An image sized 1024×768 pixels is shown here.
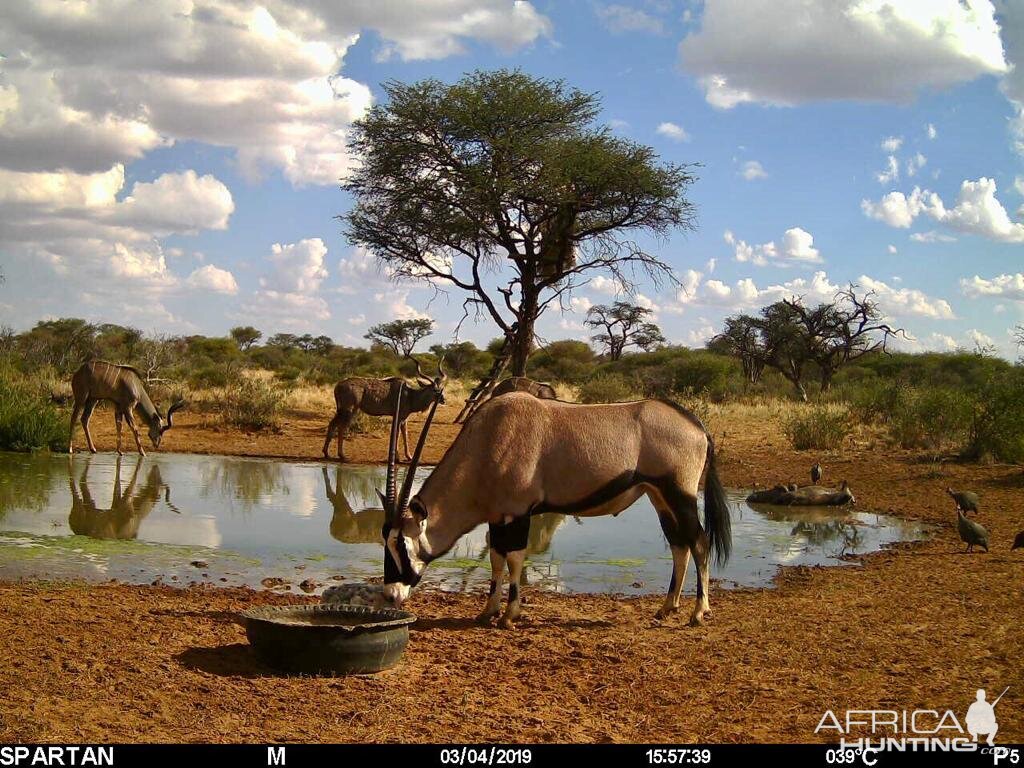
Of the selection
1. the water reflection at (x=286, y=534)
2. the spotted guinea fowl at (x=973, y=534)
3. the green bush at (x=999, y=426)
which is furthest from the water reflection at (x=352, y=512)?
the green bush at (x=999, y=426)

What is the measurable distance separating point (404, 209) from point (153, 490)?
1456 centimetres

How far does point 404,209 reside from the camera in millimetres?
26719

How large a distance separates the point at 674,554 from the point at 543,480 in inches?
52.1

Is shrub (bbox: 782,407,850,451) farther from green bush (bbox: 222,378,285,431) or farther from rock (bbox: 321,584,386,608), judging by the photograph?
rock (bbox: 321,584,386,608)

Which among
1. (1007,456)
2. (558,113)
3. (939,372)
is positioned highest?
(558,113)

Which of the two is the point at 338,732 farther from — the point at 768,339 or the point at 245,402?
the point at 768,339

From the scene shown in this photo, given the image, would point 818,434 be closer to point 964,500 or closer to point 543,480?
point 964,500

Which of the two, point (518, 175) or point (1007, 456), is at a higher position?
point (518, 175)

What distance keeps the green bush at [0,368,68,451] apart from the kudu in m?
12.5

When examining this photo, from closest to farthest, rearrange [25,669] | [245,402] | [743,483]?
[25,669] → [743,483] → [245,402]

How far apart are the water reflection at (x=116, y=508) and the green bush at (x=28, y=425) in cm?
240

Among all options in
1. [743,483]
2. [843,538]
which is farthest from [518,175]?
[843,538]

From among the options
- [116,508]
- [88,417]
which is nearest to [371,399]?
[88,417]

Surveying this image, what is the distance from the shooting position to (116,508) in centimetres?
1205
